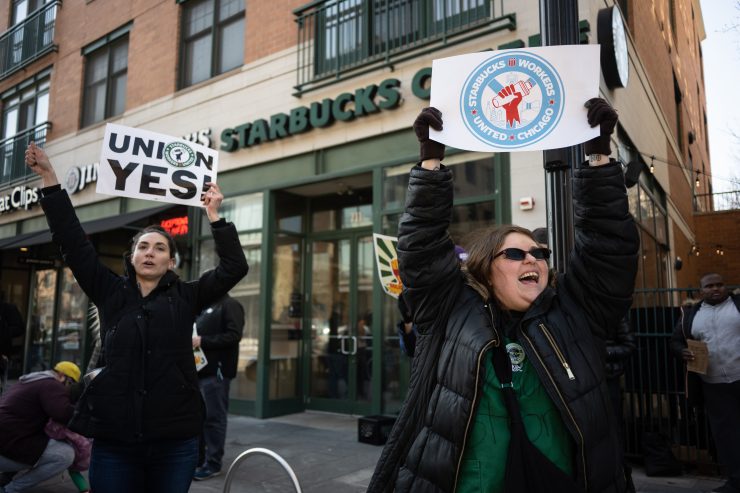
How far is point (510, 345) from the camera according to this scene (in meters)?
2.06

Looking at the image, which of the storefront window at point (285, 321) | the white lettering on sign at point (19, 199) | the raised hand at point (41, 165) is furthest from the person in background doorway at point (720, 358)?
the white lettering on sign at point (19, 199)

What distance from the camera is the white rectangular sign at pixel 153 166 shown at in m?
4.11

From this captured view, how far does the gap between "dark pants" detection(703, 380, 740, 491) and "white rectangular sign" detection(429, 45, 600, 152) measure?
157 inches

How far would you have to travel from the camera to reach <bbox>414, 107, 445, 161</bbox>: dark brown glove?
88.4 inches

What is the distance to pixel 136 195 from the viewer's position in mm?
4172

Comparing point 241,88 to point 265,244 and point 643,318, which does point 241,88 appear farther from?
point 643,318

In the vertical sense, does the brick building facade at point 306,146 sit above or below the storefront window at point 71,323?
above

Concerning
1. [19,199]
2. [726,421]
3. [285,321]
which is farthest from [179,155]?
[19,199]

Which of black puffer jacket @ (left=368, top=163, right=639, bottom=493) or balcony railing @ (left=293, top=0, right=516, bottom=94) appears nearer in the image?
black puffer jacket @ (left=368, top=163, right=639, bottom=493)

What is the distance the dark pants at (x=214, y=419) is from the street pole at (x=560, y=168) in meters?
3.89

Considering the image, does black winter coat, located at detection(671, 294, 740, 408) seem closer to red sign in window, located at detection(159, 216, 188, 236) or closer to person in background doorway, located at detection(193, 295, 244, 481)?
person in background doorway, located at detection(193, 295, 244, 481)

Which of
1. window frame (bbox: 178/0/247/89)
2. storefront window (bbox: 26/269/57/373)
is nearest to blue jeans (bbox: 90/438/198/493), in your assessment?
window frame (bbox: 178/0/247/89)

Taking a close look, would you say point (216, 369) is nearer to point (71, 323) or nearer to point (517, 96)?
point (517, 96)

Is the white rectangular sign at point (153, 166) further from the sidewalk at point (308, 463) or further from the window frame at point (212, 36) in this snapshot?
the window frame at point (212, 36)
